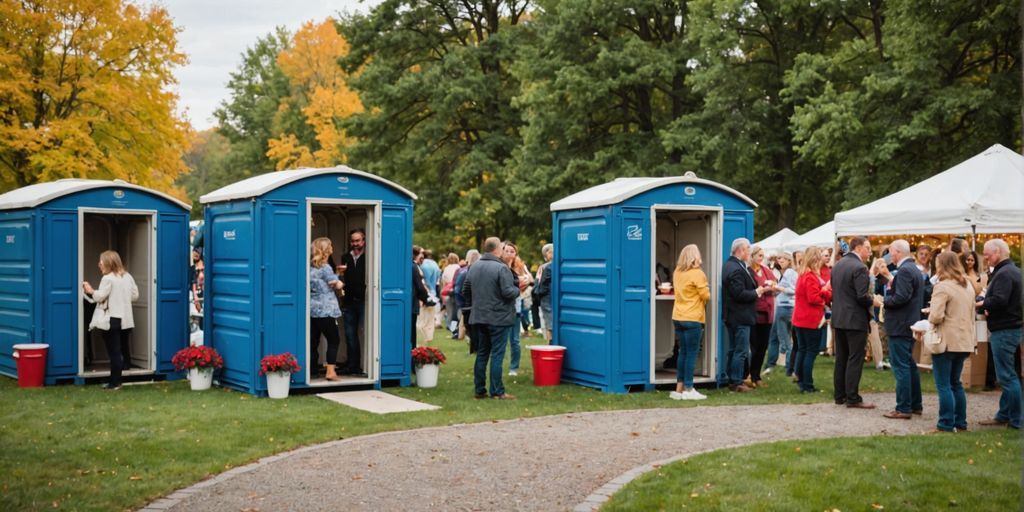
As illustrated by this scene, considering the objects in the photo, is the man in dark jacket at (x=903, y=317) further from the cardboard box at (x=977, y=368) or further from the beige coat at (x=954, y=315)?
the cardboard box at (x=977, y=368)

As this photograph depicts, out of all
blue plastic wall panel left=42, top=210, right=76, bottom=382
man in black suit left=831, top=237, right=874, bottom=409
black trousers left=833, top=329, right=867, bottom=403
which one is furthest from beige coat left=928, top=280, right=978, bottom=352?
blue plastic wall panel left=42, top=210, right=76, bottom=382

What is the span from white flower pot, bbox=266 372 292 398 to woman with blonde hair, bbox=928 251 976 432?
7040 mm

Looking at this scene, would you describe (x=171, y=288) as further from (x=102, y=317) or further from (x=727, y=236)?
(x=727, y=236)

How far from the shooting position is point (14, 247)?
13.9 metres

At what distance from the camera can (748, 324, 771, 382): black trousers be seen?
521 inches

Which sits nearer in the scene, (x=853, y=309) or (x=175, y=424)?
(x=175, y=424)

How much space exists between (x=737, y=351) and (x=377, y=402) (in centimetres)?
447

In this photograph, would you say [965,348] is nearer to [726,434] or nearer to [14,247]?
[726,434]

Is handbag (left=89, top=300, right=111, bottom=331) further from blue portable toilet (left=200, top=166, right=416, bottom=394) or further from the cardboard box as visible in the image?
the cardboard box

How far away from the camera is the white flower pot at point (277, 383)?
12.0 meters

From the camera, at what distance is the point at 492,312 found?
1185 cm

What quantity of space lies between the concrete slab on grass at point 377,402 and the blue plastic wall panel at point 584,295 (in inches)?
93.7

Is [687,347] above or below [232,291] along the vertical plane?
below

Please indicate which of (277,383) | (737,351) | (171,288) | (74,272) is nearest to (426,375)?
(277,383)
